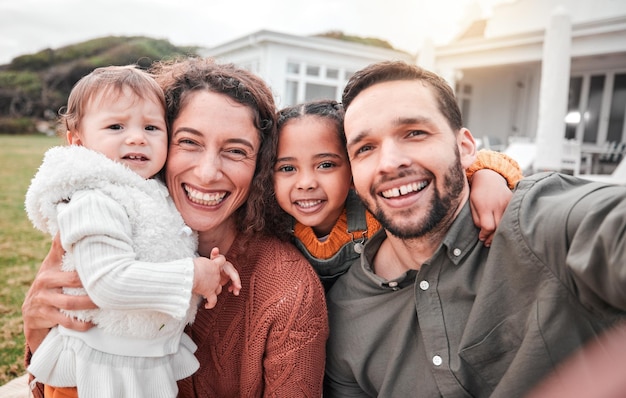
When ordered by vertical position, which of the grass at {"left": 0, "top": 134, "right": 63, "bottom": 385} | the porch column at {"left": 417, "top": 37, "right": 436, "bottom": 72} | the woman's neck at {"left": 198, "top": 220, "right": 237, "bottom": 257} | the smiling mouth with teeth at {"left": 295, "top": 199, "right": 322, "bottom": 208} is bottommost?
the grass at {"left": 0, "top": 134, "right": 63, "bottom": 385}

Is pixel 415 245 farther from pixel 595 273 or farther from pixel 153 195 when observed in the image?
pixel 153 195

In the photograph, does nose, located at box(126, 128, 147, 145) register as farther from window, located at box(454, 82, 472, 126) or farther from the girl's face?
window, located at box(454, 82, 472, 126)

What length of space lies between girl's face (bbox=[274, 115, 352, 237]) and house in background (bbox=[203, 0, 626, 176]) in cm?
886

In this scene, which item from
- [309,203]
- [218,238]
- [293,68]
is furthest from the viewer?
[293,68]

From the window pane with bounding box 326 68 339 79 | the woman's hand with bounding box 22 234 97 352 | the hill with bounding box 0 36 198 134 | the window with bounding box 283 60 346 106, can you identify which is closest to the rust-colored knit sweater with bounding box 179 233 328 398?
the woman's hand with bounding box 22 234 97 352

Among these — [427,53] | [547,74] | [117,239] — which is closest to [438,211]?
[117,239]

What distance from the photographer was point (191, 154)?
98.8 inches

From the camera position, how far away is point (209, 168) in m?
2.43

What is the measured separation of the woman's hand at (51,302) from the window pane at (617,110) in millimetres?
15484

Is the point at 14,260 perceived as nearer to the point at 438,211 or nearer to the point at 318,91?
the point at 438,211

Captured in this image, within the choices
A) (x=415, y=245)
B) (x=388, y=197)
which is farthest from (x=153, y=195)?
(x=415, y=245)

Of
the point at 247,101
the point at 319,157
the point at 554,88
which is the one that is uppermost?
the point at 554,88

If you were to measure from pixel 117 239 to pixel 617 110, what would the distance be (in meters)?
15.6

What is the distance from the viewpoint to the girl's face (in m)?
2.83
